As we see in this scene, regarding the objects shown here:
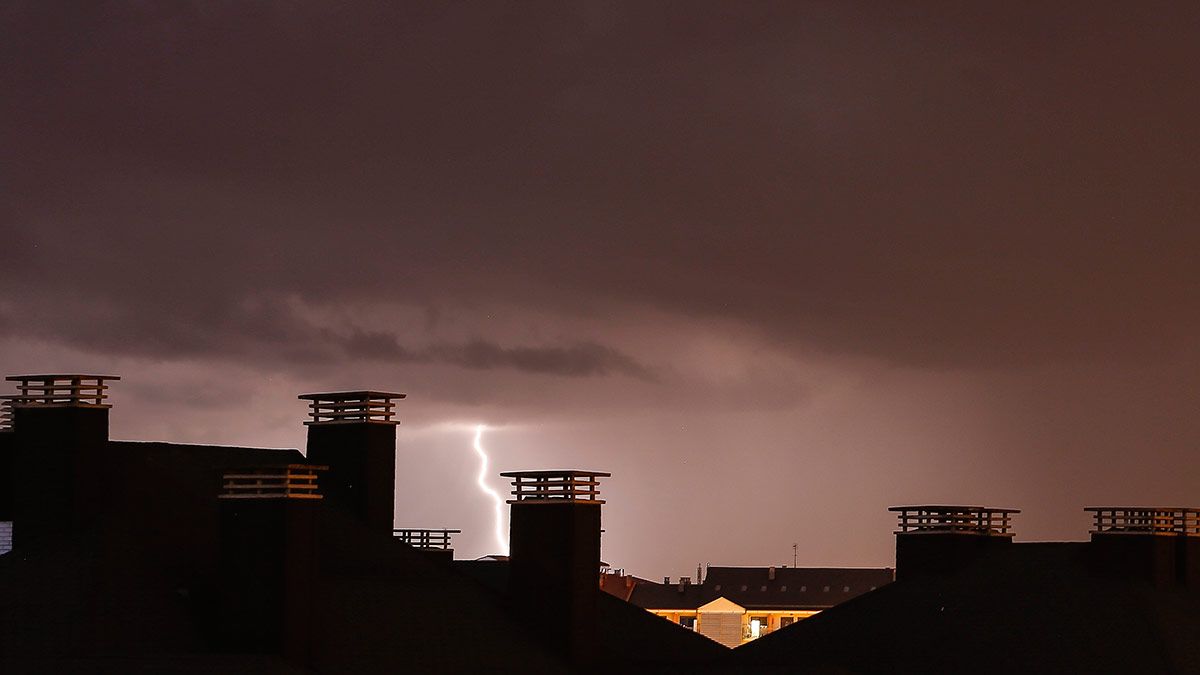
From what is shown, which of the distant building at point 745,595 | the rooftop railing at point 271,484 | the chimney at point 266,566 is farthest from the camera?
the distant building at point 745,595

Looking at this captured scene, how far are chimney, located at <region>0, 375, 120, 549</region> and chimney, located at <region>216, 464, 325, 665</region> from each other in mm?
4350

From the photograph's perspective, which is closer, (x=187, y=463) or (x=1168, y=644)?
(x=187, y=463)

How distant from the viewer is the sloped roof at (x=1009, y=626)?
4469 cm

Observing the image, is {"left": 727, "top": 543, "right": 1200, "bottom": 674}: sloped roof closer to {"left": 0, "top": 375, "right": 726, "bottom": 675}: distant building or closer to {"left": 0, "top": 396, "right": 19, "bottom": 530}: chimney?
{"left": 0, "top": 375, "right": 726, "bottom": 675}: distant building

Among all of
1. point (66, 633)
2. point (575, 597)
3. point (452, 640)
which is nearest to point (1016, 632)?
point (575, 597)

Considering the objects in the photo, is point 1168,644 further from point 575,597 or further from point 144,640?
point 144,640

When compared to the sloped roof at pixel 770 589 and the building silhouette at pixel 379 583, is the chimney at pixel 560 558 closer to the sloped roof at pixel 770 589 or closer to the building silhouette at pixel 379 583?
the building silhouette at pixel 379 583

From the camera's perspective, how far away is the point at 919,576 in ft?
167

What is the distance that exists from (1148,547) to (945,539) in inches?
238

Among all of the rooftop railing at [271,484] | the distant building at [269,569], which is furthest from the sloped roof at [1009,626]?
the rooftop railing at [271,484]

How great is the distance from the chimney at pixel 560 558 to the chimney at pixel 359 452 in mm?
4454

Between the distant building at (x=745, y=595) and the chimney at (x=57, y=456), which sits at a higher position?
the chimney at (x=57, y=456)

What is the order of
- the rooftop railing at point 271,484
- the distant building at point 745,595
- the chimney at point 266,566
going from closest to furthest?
the chimney at point 266,566 < the rooftop railing at point 271,484 < the distant building at point 745,595

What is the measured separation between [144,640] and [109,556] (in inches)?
103
